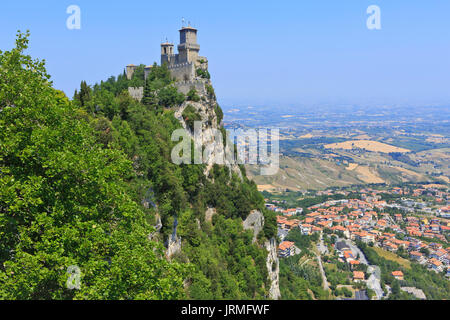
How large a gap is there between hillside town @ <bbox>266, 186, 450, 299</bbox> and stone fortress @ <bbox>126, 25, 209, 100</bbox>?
36.6 metres

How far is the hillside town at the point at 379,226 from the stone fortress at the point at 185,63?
36630mm

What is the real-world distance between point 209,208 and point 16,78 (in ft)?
74.6

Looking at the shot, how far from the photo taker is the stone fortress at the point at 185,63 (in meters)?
36.5

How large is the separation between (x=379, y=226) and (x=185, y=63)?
68430 mm

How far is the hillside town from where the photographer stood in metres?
66.5

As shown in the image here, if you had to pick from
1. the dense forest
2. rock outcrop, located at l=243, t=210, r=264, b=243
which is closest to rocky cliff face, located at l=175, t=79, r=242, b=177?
rock outcrop, located at l=243, t=210, r=264, b=243

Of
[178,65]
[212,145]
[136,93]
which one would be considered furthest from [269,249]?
[178,65]

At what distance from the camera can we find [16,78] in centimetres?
1117

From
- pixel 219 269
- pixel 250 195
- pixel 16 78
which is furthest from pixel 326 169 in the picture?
pixel 16 78

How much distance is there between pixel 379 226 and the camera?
285 ft

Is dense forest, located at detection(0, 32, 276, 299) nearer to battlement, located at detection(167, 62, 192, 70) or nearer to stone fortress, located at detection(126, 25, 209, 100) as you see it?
stone fortress, located at detection(126, 25, 209, 100)

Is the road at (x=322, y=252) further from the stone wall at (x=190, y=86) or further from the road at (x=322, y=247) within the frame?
the stone wall at (x=190, y=86)

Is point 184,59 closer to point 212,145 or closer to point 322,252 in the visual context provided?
point 212,145
